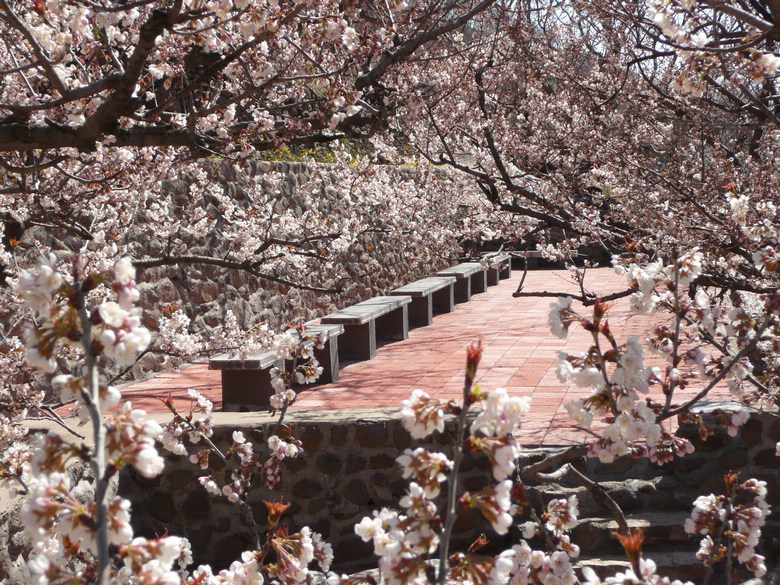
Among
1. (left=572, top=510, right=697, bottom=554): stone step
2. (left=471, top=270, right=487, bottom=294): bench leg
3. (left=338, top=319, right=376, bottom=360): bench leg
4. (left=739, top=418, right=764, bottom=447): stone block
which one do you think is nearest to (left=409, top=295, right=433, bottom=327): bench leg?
(left=338, top=319, right=376, bottom=360): bench leg

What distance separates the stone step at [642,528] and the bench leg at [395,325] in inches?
198

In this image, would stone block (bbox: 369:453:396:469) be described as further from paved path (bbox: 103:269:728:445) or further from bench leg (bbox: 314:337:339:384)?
bench leg (bbox: 314:337:339:384)

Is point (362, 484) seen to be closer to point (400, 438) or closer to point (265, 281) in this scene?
point (400, 438)

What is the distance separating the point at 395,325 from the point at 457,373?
2.30 metres

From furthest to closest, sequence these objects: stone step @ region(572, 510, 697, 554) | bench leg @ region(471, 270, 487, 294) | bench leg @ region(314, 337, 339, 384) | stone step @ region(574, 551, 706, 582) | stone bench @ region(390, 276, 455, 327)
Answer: bench leg @ region(471, 270, 487, 294) < stone bench @ region(390, 276, 455, 327) < bench leg @ region(314, 337, 339, 384) < stone step @ region(572, 510, 697, 554) < stone step @ region(574, 551, 706, 582)

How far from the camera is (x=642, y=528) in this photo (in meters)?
4.66

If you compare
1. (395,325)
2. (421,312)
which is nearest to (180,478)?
(395,325)

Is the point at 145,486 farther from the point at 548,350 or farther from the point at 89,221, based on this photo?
the point at 548,350

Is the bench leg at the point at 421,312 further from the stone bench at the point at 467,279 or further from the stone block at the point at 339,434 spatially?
the stone block at the point at 339,434

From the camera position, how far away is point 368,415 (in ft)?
16.5

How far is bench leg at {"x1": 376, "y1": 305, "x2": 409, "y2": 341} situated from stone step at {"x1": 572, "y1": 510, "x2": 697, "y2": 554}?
5.02 metres

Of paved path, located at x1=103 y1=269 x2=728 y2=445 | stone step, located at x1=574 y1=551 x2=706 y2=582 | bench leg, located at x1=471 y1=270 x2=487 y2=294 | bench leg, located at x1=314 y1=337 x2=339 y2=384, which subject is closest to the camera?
stone step, located at x1=574 y1=551 x2=706 y2=582

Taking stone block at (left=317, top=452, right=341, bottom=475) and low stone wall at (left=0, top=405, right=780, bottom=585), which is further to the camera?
stone block at (left=317, top=452, right=341, bottom=475)

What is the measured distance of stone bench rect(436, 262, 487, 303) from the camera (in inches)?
489
